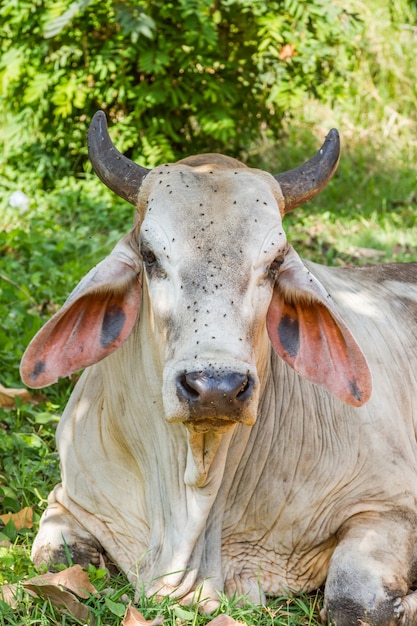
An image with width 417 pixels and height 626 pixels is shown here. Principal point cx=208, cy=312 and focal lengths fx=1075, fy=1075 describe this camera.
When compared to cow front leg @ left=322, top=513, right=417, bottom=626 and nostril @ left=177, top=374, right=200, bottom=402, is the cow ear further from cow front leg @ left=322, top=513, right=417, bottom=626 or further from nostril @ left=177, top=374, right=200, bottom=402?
nostril @ left=177, top=374, right=200, bottom=402

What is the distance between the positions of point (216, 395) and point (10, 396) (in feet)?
6.51

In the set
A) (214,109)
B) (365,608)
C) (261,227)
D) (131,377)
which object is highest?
(261,227)

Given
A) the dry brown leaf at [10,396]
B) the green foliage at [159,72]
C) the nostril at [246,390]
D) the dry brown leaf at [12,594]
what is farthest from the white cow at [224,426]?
the green foliage at [159,72]

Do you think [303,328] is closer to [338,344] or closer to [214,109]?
[338,344]

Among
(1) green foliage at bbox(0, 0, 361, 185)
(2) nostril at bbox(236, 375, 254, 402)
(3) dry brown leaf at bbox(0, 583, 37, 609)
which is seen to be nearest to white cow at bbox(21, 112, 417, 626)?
(2) nostril at bbox(236, 375, 254, 402)

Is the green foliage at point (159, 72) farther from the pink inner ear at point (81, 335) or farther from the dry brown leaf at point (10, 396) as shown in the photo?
the pink inner ear at point (81, 335)

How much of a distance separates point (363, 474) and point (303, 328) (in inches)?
22.8

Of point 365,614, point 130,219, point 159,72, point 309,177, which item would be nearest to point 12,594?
point 365,614

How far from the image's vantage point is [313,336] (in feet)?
11.7

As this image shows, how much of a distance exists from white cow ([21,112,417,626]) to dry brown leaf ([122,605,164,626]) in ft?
0.57

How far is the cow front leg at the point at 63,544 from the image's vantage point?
3.61 meters

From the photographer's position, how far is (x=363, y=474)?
3.73 metres

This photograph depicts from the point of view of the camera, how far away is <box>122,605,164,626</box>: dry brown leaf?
317 cm

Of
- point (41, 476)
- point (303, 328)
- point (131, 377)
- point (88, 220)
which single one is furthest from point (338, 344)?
point (88, 220)
